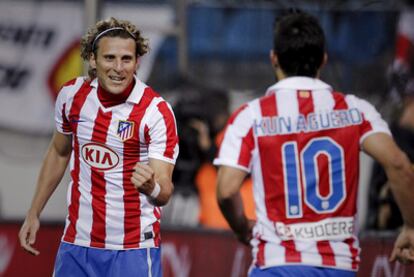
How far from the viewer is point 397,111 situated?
7391 millimetres

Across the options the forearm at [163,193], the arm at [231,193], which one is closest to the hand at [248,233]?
the arm at [231,193]

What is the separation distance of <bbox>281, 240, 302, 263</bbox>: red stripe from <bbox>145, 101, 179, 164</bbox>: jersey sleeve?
68cm

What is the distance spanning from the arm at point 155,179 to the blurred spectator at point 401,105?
283cm

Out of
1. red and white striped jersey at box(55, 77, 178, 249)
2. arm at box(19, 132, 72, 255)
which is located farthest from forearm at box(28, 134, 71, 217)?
red and white striped jersey at box(55, 77, 178, 249)

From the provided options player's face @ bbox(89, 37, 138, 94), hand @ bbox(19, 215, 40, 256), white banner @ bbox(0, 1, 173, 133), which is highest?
white banner @ bbox(0, 1, 173, 133)

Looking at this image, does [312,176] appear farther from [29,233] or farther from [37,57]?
[37,57]

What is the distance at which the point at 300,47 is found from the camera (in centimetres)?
453

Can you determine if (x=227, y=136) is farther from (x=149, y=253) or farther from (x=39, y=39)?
(x=39, y=39)

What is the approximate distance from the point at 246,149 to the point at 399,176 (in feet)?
2.08

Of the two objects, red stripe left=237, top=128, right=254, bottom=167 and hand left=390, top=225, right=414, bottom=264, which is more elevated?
red stripe left=237, top=128, right=254, bottom=167

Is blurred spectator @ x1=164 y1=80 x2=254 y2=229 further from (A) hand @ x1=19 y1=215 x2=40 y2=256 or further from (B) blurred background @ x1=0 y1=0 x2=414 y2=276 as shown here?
(A) hand @ x1=19 y1=215 x2=40 y2=256

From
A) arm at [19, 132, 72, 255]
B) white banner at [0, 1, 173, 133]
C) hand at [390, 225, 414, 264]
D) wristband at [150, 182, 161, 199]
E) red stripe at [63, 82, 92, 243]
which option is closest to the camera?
wristband at [150, 182, 161, 199]

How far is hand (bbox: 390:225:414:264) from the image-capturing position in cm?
452

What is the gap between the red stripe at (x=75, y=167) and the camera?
198 inches
